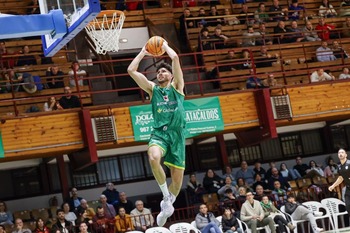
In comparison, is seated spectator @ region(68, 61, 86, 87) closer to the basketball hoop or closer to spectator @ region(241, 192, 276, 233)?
the basketball hoop

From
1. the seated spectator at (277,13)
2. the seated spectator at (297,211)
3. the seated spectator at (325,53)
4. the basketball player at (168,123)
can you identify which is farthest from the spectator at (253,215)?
the basketball player at (168,123)

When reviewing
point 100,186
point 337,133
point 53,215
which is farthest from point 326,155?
point 53,215

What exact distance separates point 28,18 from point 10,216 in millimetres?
10311

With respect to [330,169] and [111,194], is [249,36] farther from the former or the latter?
[111,194]

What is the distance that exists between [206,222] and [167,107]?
366 inches

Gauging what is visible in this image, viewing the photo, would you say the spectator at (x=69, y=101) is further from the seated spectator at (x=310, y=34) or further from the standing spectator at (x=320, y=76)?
the seated spectator at (x=310, y=34)

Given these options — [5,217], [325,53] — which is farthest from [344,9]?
[5,217]

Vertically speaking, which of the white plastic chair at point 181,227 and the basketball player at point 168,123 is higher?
the basketball player at point 168,123

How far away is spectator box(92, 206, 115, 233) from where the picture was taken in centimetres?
2078

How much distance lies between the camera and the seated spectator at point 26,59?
23180 millimetres

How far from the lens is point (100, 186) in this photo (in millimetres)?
24844

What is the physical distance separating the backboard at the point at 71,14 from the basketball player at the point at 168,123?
1.44 metres

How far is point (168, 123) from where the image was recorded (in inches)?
474

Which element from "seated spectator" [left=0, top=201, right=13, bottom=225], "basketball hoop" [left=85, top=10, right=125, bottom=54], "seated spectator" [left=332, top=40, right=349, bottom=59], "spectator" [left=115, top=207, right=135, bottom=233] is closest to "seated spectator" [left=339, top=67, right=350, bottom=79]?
"seated spectator" [left=332, top=40, right=349, bottom=59]
